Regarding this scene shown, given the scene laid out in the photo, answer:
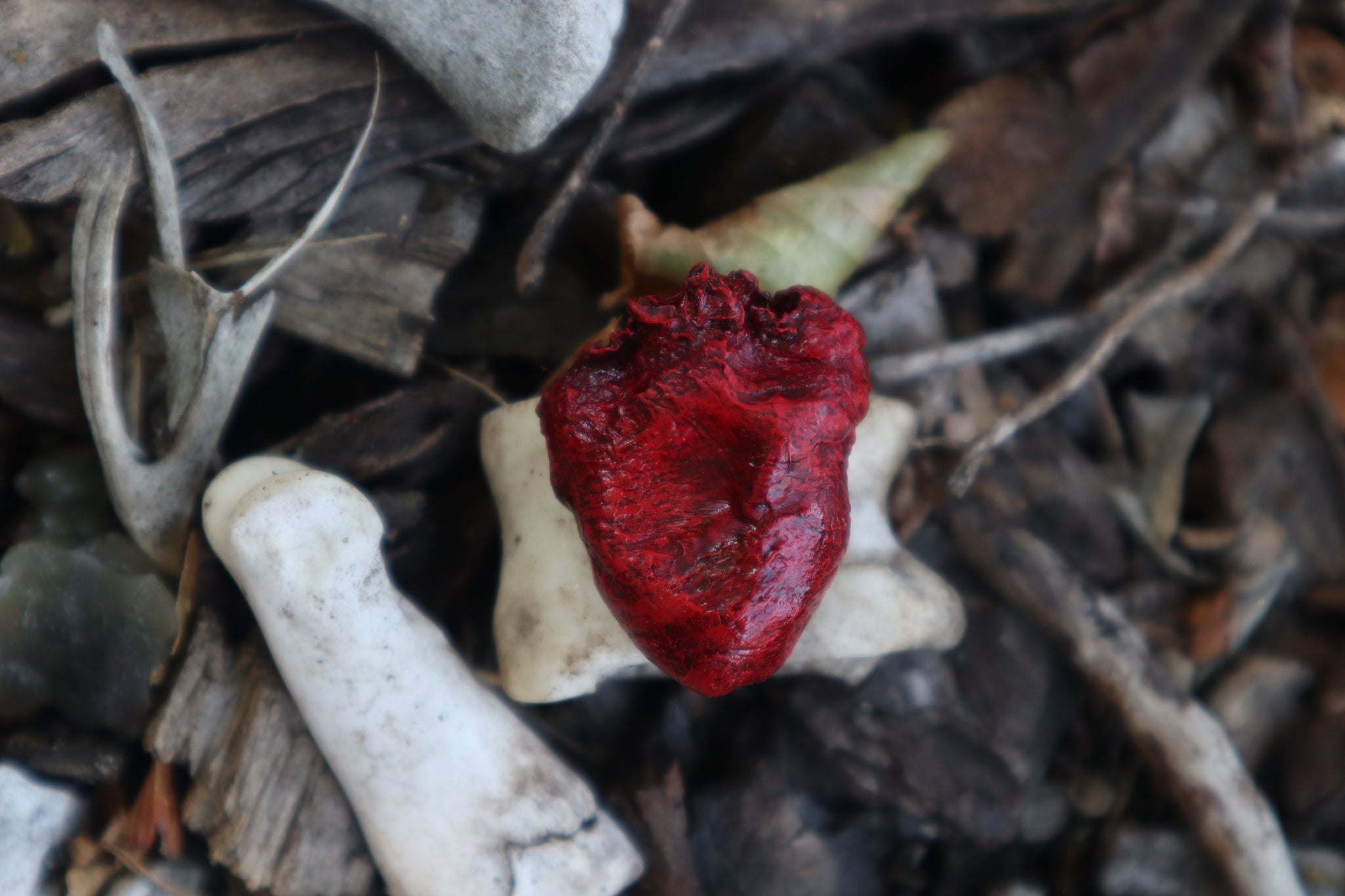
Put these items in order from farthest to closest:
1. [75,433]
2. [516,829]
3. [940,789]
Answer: [940,789] → [75,433] → [516,829]

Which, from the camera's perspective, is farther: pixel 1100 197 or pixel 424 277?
pixel 1100 197

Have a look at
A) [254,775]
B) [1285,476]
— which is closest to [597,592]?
[254,775]

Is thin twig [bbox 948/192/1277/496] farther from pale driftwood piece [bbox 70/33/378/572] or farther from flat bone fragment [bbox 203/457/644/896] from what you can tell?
pale driftwood piece [bbox 70/33/378/572]

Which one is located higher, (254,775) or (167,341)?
(167,341)

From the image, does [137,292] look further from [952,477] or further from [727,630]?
[952,477]

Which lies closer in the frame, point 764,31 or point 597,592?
point 597,592

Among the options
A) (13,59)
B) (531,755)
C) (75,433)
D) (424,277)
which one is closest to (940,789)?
(531,755)

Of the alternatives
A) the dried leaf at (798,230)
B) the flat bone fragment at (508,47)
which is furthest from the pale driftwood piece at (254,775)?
the flat bone fragment at (508,47)

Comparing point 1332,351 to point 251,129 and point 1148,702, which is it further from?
point 251,129
